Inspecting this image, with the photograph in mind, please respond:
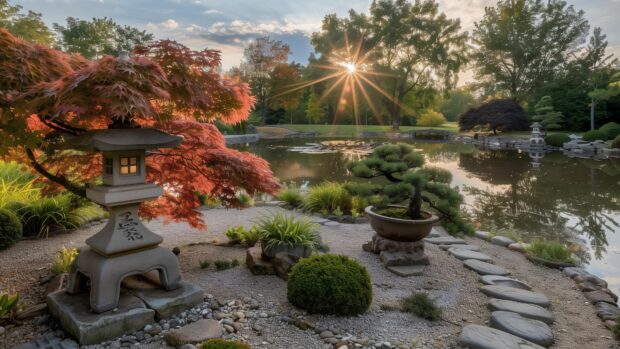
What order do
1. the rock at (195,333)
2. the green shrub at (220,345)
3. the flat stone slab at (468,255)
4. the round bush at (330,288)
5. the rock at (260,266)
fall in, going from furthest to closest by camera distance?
1. the flat stone slab at (468,255)
2. the rock at (260,266)
3. the round bush at (330,288)
4. the rock at (195,333)
5. the green shrub at (220,345)

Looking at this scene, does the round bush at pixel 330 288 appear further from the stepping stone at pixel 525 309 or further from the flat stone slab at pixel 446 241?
the flat stone slab at pixel 446 241

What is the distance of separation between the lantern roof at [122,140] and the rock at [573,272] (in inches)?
196

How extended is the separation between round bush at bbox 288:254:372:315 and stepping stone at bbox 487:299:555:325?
134 cm

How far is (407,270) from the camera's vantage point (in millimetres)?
4500

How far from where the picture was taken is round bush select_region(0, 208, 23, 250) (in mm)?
4816

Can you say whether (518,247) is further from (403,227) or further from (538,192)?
(538,192)

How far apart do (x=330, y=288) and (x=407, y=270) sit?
5.34 feet

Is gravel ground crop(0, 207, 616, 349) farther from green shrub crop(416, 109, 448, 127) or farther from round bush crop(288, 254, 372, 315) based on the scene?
green shrub crop(416, 109, 448, 127)

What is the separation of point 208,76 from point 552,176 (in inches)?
520

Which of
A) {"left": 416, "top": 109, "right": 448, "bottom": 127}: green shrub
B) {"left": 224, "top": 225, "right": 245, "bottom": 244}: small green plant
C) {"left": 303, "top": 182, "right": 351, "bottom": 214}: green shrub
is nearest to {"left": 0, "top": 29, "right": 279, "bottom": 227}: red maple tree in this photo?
{"left": 224, "top": 225, "right": 245, "bottom": 244}: small green plant

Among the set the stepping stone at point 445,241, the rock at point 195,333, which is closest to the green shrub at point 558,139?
the stepping stone at point 445,241

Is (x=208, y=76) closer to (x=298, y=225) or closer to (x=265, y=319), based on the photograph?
(x=298, y=225)

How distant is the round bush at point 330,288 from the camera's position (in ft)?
10.6

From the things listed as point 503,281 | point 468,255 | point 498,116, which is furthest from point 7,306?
point 498,116
